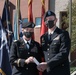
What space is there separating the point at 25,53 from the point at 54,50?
0.43m

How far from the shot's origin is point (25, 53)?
14.5 feet

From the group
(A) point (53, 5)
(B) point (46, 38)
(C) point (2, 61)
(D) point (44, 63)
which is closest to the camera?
(D) point (44, 63)

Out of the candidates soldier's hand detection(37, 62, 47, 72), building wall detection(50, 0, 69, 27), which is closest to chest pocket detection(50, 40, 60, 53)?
soldier's hand detection(37, 62, 47, 72)

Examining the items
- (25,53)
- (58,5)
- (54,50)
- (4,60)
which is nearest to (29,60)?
(25,53)

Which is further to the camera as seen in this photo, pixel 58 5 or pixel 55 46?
pixel 58 5

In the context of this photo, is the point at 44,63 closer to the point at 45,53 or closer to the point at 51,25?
the point at 45,53

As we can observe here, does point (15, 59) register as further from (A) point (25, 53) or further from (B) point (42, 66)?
(B) point (42, 66)

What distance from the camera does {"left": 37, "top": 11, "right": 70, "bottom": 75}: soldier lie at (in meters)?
4.11

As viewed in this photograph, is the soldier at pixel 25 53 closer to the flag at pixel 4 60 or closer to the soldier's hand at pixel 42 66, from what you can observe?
the soldier's hand at pixel 42 66

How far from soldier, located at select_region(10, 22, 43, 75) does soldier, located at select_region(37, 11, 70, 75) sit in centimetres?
14

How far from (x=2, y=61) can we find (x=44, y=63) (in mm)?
1391

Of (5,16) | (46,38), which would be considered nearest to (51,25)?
(46,38)

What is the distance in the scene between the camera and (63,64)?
13.8ft

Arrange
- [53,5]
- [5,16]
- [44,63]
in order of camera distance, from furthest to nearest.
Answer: [53,5] < [5,16] < [44,63]
